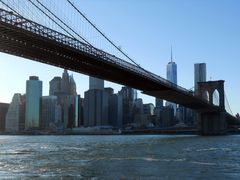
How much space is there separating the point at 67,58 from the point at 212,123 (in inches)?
2879

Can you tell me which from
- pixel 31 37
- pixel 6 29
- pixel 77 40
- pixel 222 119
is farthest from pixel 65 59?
pixel 222 119

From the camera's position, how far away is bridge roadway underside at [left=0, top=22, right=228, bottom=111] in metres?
44.9

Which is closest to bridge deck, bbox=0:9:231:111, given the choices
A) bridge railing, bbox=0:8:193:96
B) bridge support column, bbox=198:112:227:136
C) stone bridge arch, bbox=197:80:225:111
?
bridge railing, bbox=0:8:193:96

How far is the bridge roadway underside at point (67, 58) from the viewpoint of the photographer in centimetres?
4494

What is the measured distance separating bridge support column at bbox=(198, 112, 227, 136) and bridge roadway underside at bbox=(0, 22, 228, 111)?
33517 mm

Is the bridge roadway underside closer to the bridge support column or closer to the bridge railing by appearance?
the bridge railing

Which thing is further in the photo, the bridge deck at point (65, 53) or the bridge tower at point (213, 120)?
the bridge tower at point (213, 120)

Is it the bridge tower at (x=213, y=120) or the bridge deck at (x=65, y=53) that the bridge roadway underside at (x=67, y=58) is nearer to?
the bridge deck at (x=65, y=53)

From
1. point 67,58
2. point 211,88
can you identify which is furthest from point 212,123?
point 67,58

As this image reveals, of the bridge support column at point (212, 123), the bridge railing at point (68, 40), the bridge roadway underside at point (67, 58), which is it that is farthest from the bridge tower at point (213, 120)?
the bridge railing at point (68, 40)

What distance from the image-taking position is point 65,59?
5741 cm

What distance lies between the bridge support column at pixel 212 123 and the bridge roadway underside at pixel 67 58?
110ft

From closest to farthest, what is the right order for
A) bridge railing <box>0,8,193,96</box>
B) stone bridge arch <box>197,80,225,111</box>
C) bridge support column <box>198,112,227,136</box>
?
bridge railing <box>0,8,193,96</box> → bridge support column <box>198,112,227,136</box> → stone bridge arch <box>197,80,225,111</box>

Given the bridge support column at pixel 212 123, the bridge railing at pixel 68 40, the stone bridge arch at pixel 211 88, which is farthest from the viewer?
the stone bridge arch at pixel 211 88
